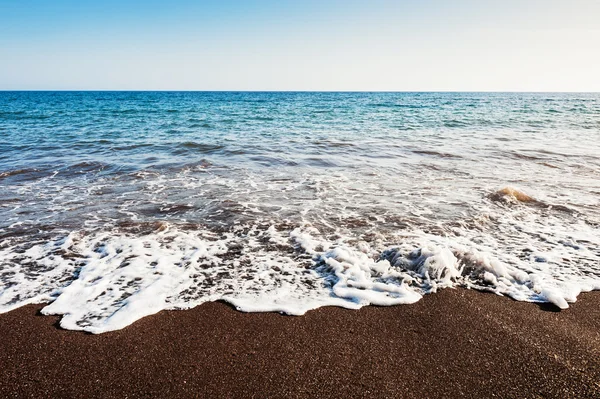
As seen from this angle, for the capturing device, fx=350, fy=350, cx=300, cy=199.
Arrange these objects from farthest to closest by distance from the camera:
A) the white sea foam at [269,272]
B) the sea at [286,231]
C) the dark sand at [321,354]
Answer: the sea at [286,231]
the white sea foam at [269,272]
the dark sand at [321,354]

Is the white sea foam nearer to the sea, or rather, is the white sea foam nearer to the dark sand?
the sea

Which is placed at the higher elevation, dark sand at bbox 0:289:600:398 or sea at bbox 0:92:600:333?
sea at bbox 0:92:600:333

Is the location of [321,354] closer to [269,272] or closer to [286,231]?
[269,272]

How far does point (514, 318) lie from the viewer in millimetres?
2908

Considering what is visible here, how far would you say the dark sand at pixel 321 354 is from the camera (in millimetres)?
2199

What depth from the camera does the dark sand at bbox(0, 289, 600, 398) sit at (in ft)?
7.22

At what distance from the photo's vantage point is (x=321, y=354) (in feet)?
8.18

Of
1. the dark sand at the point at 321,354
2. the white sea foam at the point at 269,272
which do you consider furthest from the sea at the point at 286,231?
the dark sand at the point at 321,354

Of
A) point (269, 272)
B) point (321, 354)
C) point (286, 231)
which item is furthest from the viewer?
point (286, 231)

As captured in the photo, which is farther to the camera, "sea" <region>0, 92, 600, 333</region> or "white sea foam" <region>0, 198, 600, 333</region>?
"sea" <region>0, 92, 600, 333</region>

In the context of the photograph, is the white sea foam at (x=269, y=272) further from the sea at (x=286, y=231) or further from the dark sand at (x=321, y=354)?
A: the dark sand at (x=321, y=354)

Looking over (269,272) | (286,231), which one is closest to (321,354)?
(269,272)

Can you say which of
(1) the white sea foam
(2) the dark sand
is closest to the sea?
(1) the white sea foam

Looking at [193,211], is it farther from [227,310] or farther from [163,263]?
[227,310]
